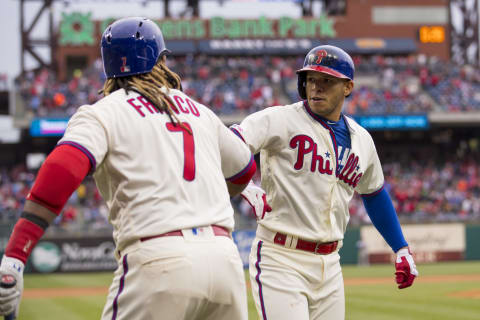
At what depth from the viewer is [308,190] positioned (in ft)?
14.4

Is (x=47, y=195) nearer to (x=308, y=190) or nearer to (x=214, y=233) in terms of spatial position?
(x=214, y=233)

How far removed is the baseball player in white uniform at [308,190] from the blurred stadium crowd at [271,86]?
25.5 meters

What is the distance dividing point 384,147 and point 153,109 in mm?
31537

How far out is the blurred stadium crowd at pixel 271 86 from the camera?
Result: 100 ft

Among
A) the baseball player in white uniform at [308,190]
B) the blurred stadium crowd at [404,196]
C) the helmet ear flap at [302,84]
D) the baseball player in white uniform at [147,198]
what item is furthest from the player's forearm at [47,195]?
the blurred stadium crowd at [404,196]

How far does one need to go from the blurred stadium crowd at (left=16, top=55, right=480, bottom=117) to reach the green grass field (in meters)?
12.4

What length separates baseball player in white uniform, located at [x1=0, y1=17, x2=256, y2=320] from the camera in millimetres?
2594

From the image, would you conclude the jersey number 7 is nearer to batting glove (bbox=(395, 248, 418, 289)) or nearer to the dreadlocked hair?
the dreadlocked hair

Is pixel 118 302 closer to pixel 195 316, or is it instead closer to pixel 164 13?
pixel 195 316

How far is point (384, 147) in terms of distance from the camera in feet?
110

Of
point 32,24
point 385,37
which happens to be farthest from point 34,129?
point 385,37

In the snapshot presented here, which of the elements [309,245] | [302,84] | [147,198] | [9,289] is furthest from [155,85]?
[302,84]

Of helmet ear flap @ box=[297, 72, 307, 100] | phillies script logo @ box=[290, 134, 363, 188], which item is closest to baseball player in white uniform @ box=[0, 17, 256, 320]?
phillies script logo @ box=[290, 134, 363, 188]

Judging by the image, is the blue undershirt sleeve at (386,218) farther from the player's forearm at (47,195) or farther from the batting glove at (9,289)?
the batting glove at (9,289)
